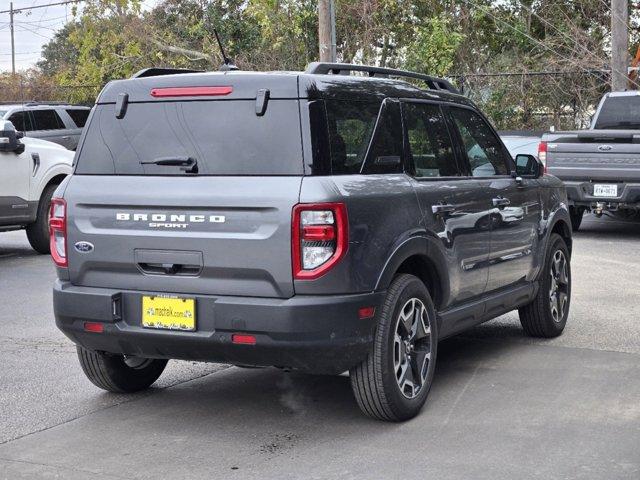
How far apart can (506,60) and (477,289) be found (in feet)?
74.9

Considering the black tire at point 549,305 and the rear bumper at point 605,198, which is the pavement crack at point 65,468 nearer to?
the black tire at point 549,305

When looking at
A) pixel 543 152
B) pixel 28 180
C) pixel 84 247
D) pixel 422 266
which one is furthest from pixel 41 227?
pixel 422 266

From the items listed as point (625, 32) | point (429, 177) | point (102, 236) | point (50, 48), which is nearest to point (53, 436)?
point (102, 236)

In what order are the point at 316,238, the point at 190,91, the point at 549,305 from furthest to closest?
the point at 549,305 < the point at 190,91 < the point at 316,238

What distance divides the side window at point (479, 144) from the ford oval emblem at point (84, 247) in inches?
99.6

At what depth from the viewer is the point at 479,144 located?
720cm

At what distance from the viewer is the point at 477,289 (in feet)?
22.0

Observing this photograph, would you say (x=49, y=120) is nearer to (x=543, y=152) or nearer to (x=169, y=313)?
(x=543, y=152)

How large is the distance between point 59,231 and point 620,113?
13.0 m

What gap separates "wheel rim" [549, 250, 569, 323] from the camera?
316 inches

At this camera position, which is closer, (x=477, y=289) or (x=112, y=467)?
(x=112, y=467)

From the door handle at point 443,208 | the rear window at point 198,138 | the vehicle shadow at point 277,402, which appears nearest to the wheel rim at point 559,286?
the vehicle shadow at point 277,402

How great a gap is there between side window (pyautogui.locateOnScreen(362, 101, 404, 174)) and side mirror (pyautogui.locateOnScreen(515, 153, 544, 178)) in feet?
5.83

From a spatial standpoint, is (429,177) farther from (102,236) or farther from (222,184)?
(102,236)
